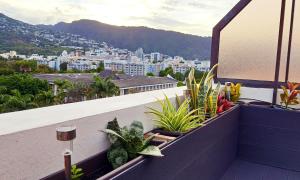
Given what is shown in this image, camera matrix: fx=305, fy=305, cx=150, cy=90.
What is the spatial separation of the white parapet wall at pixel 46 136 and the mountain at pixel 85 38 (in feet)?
54.2

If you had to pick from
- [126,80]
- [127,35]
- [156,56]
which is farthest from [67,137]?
[126,80]

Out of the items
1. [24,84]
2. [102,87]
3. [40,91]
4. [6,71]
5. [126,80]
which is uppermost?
[6,71]

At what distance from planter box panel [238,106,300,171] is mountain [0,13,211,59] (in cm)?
1461

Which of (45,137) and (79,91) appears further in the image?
(79,91)

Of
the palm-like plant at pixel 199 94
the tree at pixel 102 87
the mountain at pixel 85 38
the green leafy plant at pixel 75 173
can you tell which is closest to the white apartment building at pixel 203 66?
the palm-like plant at pixel 199 94

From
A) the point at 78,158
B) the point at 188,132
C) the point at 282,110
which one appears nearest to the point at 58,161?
the point at 78,158

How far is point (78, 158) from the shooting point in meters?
1.77

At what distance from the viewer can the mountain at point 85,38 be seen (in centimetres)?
2258

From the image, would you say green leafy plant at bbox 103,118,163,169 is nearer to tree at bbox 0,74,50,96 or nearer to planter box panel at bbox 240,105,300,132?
planter box panel at bbox 240,105,300,132

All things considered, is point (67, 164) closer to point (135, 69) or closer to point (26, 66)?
point (26, 66)

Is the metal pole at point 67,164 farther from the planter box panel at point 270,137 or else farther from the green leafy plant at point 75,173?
the planter box panel at point 270,137

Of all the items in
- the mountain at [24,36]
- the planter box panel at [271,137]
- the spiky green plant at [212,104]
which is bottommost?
the planter box panel at [271,137]

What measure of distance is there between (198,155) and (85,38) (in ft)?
83.7

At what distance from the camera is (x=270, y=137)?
365 cm
